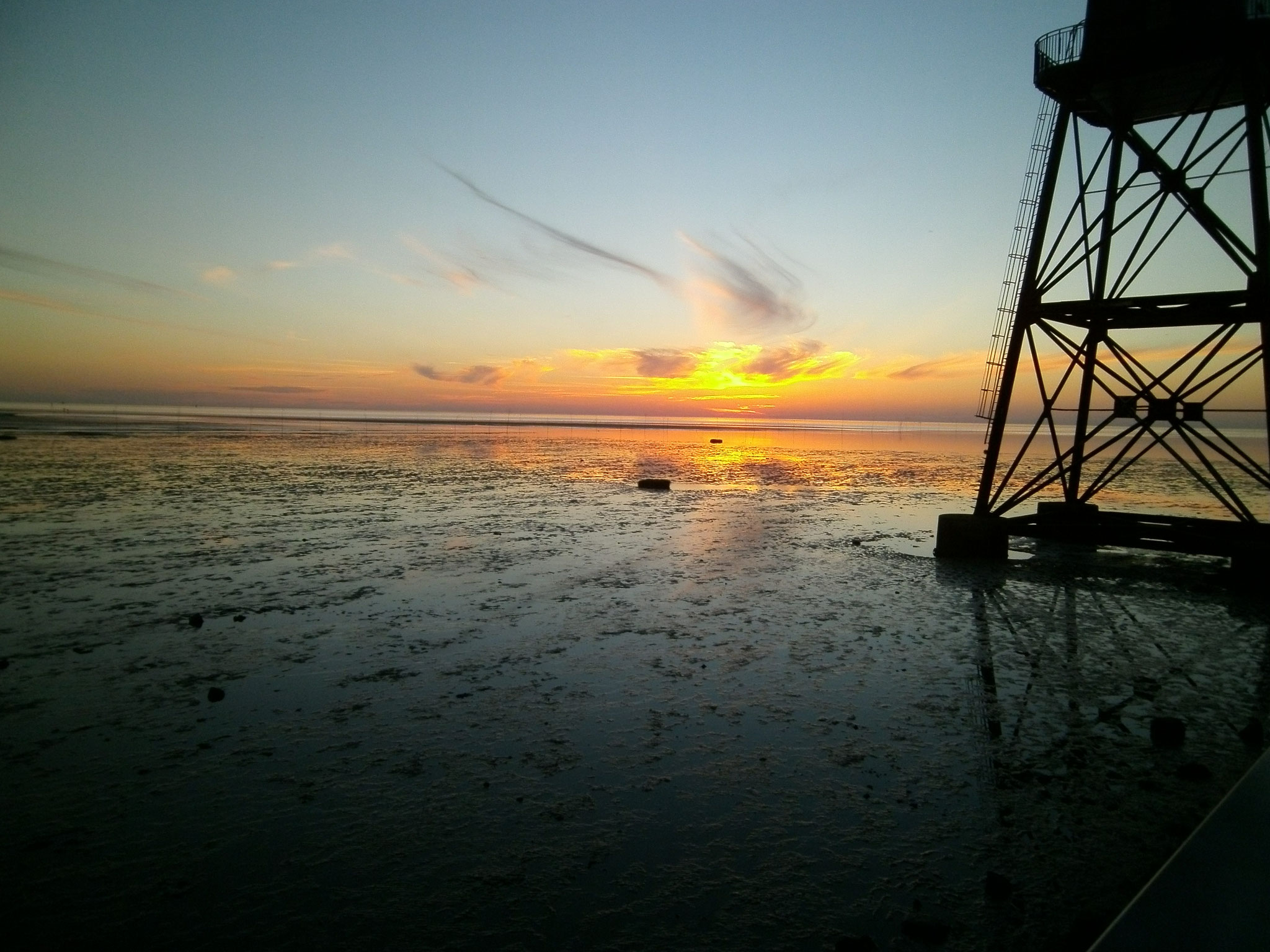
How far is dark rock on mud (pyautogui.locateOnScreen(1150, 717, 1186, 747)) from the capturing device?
529 centimetres

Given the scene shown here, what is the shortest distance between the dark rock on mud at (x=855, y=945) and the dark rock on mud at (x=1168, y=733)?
3711 millimetres

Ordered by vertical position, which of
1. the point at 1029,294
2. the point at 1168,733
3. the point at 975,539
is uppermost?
the point at 1029,294

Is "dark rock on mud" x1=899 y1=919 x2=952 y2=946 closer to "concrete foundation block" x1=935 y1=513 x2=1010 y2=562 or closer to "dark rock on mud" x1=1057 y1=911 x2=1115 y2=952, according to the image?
"dark rock on mud" x1=1057 y1=911 x2=1115 y2=952

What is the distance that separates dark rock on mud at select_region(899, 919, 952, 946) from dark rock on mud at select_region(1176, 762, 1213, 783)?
2.78m

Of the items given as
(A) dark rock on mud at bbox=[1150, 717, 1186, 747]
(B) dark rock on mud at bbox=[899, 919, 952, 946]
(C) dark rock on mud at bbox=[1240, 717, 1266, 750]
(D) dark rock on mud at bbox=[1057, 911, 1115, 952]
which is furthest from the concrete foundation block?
(B) dark rock on mud at bbox=[899, 919, 952, 946]

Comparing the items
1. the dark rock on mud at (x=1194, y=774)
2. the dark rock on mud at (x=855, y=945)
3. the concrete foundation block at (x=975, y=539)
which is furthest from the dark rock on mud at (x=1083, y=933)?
the concrete foundation block at (x=975, y=539)

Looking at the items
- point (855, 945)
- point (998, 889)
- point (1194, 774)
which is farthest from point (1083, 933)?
point (1194, 774)

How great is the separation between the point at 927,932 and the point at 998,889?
1.90 feet

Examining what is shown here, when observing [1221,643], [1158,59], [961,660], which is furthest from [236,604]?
[1158,59]

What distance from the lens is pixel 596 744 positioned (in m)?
5.34

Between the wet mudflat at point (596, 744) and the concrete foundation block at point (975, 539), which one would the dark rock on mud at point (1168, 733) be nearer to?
the wet mudflat at point (596, 744)

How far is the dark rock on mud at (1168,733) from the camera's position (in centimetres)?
529

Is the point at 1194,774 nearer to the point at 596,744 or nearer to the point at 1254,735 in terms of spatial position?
the point at 1254,735

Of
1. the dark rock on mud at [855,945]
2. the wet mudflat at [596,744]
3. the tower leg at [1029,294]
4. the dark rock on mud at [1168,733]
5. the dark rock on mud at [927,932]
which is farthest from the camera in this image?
the tower leg at [1029,294]
